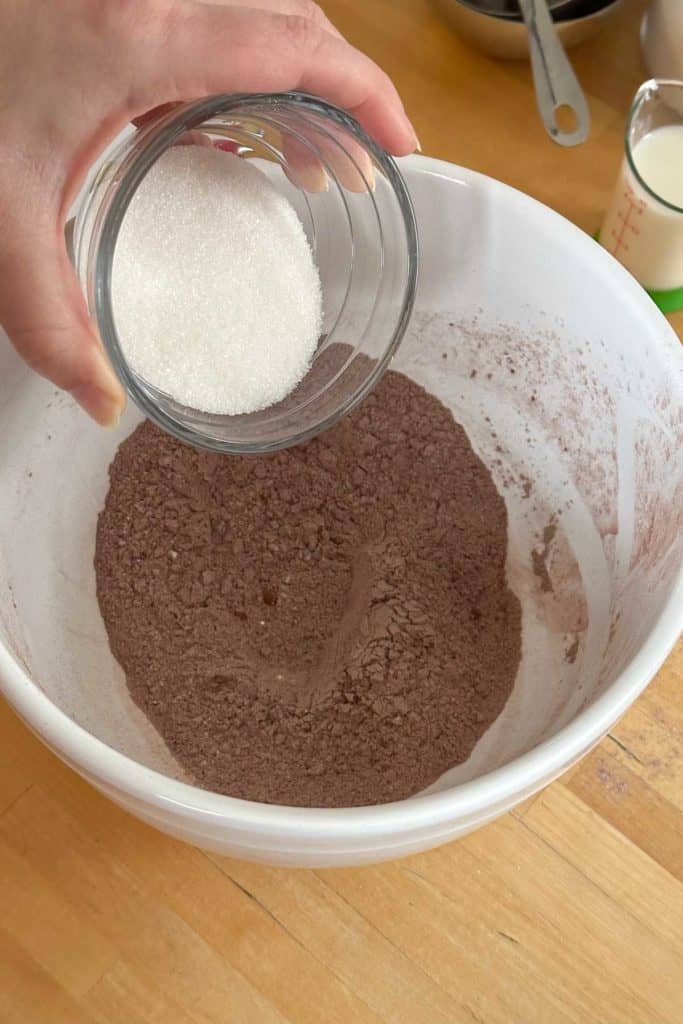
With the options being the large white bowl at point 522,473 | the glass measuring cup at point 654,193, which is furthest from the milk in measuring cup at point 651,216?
the large white bowl at point 522,473

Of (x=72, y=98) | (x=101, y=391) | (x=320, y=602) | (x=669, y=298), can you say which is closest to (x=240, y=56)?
(x=72, y=98)

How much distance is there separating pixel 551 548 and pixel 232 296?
389 millimetres

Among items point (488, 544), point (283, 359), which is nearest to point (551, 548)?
point (488, 544)

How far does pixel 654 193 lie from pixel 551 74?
0.19 meters

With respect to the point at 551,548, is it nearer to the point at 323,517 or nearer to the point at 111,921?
the point at 323,517

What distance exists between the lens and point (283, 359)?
79 cm

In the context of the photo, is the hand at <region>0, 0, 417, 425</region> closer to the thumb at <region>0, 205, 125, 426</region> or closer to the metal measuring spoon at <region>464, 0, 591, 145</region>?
the thumb at <region>0, 205, 125, 426</region>

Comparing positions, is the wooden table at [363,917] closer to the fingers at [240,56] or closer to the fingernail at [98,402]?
the fingernail at [98,402]

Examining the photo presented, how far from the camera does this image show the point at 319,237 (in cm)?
88

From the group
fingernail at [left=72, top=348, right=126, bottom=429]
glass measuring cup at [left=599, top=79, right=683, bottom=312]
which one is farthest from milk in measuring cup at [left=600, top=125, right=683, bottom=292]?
fingernail at [left=72, top=348, right=126, bottom=429]

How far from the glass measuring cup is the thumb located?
1.88ft

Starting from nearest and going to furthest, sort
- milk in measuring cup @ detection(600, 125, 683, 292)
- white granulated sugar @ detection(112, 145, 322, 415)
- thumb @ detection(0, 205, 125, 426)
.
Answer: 1. thumb @ detection(0, 205, 125, 426)
2. white granulated sugar @ detection(112, 145, 322, 415)
3. milk in measuring cup @ detection(600, 125, 683, 292)

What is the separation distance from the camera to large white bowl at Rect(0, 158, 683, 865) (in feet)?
2.62

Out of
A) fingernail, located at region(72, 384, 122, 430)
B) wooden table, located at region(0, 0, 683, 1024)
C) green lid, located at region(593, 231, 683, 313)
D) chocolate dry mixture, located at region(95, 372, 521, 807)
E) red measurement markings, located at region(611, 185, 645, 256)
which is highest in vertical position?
fingernail, located at region(72, 384, 122, 430)
